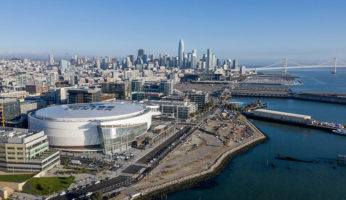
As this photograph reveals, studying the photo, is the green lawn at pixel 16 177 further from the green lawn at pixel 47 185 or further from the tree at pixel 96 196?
the tree at pixel 96 196

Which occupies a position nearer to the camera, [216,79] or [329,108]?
[329,108]

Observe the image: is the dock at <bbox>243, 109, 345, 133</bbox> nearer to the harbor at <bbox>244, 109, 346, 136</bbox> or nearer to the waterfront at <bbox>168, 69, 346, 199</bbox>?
the harbor at <bbox>244, 109, 346, 136</bbox>

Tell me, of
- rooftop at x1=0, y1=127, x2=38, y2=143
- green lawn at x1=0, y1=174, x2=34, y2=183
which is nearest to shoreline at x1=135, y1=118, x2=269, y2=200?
green lawn at x1=0, y1=174, x2=34, y2=183

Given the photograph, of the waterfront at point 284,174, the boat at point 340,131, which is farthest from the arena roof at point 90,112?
the boat at point 340,131

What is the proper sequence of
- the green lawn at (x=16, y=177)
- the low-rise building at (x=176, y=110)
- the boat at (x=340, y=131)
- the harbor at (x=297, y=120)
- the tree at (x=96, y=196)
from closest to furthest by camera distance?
the tree at (x=96, y=196)
the green lawn at (x=16, y=177)
the boat at (x=340, y=131)
the harbor at (x=297, y=120)
the low-rise building at (x=176, y=110)

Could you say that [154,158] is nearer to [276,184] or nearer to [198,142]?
[198,142]

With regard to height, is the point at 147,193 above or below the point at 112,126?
below

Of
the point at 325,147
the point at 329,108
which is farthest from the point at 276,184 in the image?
the point at 329,108

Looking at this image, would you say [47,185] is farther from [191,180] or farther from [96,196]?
[191,180]
